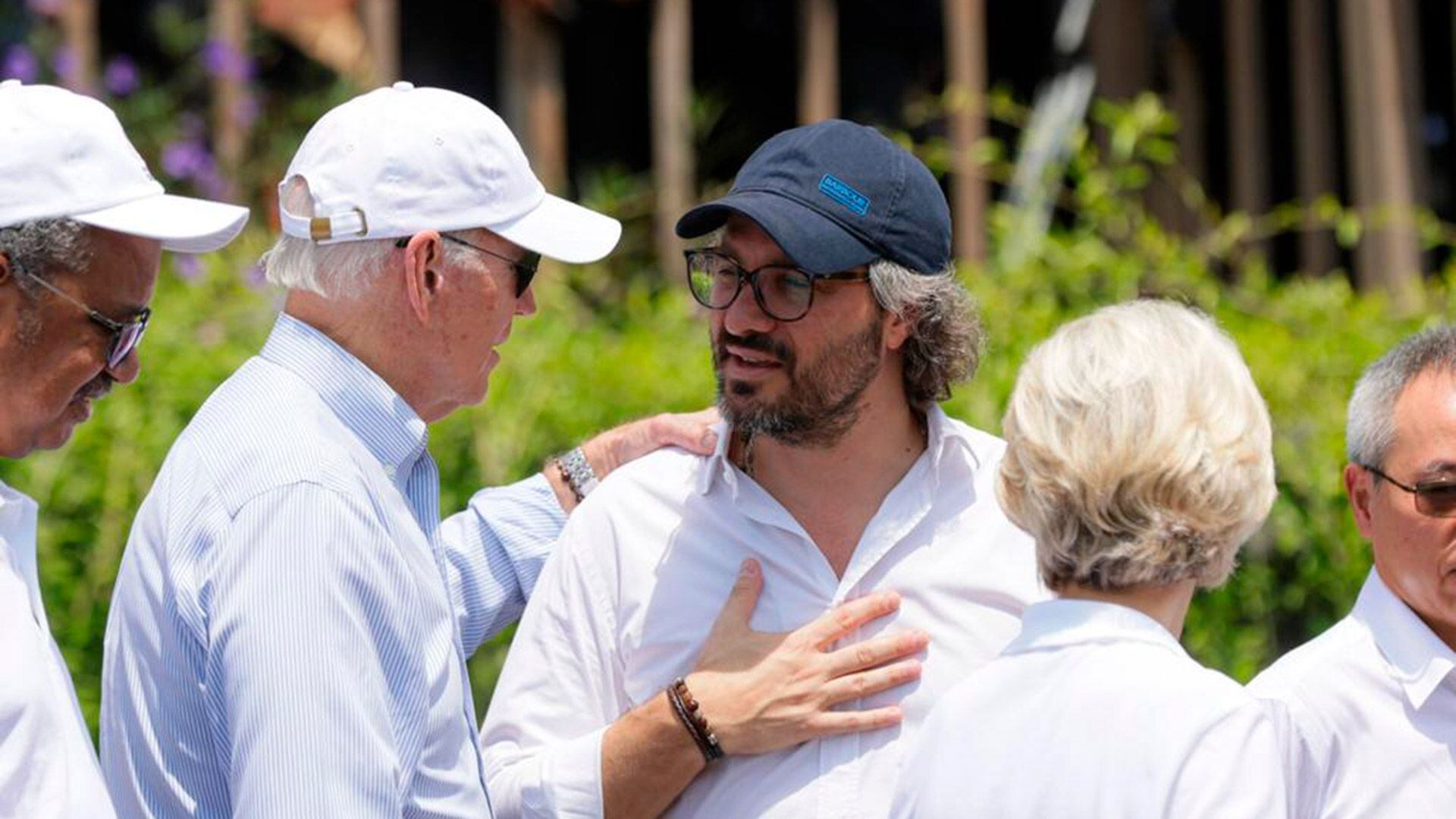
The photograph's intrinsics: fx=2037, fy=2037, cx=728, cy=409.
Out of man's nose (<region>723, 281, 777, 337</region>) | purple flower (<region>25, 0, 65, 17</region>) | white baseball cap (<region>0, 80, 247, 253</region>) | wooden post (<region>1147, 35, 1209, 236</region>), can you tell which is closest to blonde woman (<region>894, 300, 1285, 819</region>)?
man's nose (<region>723, 281, 777, 337</region>)

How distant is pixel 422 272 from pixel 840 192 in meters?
0.63

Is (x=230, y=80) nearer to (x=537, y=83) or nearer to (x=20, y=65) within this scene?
(x=20, y=65)

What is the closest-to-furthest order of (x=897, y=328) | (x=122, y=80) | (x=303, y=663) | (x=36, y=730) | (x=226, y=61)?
(x=36, y=730) → (x=303, y=663) → (x=897, y=328) → (x=122, y=80) → (x=226, y=61)

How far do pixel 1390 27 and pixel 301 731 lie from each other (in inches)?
222

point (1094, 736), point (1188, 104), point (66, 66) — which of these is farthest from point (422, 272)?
point (1188, 104)

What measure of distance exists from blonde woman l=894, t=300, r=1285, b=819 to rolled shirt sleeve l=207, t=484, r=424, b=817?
600 millimetres

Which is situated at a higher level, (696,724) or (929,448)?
(929,448)

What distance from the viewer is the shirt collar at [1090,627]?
2.21 metres

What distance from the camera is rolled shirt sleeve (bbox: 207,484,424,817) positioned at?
2.18 meters

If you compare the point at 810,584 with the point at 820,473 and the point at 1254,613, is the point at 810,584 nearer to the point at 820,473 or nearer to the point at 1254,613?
the point at 820,473

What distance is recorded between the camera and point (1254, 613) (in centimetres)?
443

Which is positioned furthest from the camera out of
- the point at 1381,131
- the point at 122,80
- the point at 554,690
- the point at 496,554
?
the point at 122,80

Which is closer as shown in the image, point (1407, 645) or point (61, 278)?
point (61, 278)

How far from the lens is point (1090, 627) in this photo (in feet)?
7.30
